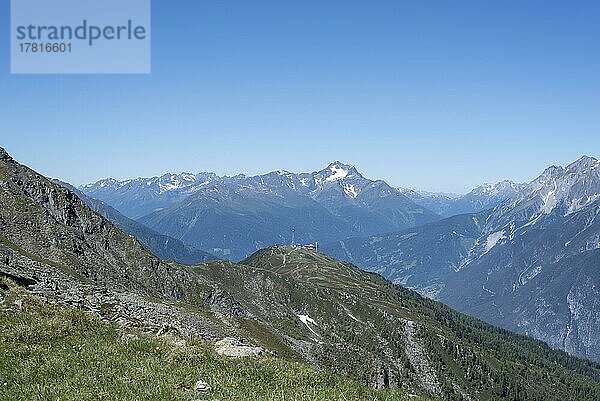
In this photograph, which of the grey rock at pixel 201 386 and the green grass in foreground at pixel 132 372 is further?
the grey rock at pixel 201 386

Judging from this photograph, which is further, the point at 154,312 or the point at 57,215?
the point at 57,215

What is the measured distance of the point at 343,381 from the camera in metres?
23.2

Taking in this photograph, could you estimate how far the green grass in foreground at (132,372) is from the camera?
1859 cm

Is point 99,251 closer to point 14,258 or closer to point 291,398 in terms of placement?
point 14,258

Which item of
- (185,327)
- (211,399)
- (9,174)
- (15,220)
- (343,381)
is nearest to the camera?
(211,399)

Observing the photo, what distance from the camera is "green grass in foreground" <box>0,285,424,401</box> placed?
1859 cm

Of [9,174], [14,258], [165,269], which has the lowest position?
[165,269]

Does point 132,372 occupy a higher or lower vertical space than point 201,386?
higher

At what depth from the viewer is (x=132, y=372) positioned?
20.9m

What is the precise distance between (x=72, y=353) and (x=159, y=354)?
3.87 metres

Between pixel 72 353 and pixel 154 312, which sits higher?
pixel 72 353

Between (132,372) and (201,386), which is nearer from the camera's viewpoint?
(201,386)

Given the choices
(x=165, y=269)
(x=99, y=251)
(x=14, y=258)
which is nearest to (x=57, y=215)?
(x=99, y=251)

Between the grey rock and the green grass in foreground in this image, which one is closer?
the green grass in foreground
